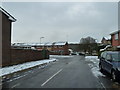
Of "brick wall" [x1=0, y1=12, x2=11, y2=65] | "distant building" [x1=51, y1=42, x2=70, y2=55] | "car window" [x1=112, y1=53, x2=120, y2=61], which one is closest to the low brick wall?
"brick wall" [x1=0, y1=12, x2=11, y2=65]

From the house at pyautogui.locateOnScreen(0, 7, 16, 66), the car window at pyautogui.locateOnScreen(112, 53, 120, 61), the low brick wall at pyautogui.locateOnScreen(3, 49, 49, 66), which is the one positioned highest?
the house at pyautogui.locateOnScreen(0, 7, 16, 66)

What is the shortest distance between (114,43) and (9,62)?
88.1 ft

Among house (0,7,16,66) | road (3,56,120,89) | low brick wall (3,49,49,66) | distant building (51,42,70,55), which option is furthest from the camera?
distant building (51,42,70,55)

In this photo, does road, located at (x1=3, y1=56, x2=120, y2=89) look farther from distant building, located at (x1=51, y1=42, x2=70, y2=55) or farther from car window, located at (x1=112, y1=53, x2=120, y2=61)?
distant building, located at (x1=51, y1=42, x2=70, y2=55)

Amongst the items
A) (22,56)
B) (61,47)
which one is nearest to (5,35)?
(22,56)

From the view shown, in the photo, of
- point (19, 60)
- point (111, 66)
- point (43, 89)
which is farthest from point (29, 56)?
point (43, 89)

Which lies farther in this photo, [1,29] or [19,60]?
[19,60]

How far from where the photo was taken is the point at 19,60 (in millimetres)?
24516

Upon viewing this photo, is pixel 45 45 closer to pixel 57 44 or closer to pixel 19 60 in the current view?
pixel 57 44

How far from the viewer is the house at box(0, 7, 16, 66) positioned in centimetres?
2045

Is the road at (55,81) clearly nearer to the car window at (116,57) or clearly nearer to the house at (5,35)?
the car window at (116,57)

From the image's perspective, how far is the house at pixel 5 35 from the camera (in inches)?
805

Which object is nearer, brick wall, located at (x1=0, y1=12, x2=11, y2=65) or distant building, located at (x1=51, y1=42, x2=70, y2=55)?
brick wall, located at (x1=0, y1=12, x2=11, y2=65)

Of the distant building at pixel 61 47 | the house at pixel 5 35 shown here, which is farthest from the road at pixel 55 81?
the distant building at pixel 61 47
